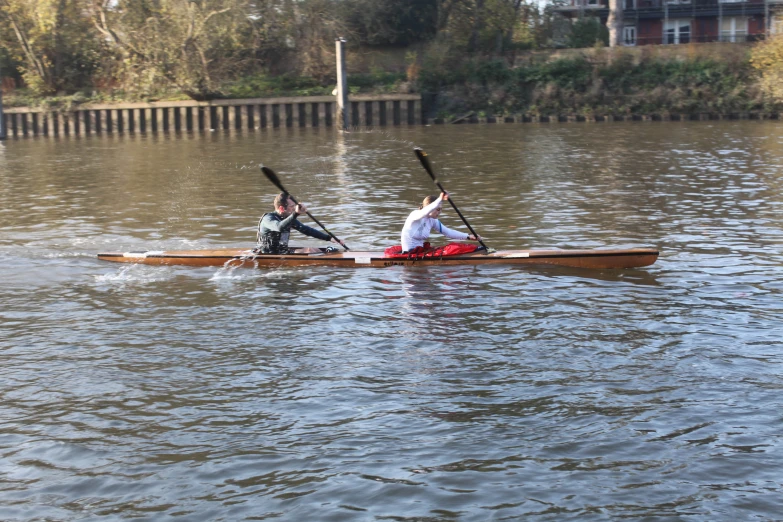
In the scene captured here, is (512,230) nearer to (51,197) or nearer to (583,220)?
(583,220)

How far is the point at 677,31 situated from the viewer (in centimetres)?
5897

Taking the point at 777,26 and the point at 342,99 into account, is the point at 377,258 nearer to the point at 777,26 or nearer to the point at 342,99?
the point at 342,99

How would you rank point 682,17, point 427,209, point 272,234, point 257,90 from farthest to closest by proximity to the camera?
1. point 682,17
2. point 257,90
3. point 272,234
4. point 427,209

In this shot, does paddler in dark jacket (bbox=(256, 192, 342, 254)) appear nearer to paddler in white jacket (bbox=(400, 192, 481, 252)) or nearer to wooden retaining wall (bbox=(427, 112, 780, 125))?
paddler in white jacket (bbox=(400, 192, 481, 252))

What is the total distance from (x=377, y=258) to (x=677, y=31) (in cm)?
4990

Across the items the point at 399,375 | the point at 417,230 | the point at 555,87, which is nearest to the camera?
the point at 399,375

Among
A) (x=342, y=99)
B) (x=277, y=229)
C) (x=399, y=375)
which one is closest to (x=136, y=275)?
(x=277, y=229)

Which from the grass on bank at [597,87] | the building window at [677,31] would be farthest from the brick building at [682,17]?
the grass on bank at [597,87]

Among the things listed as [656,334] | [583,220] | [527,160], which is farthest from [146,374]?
[527,160]

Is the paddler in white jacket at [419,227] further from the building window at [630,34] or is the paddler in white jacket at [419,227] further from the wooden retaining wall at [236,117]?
the building window at [630,34]

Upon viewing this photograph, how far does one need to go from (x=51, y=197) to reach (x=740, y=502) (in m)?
21.8

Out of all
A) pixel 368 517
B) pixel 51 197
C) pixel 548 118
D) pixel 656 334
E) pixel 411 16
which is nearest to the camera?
pixel 368 517

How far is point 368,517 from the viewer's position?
7.09m

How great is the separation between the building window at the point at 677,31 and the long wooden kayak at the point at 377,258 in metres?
48.7
